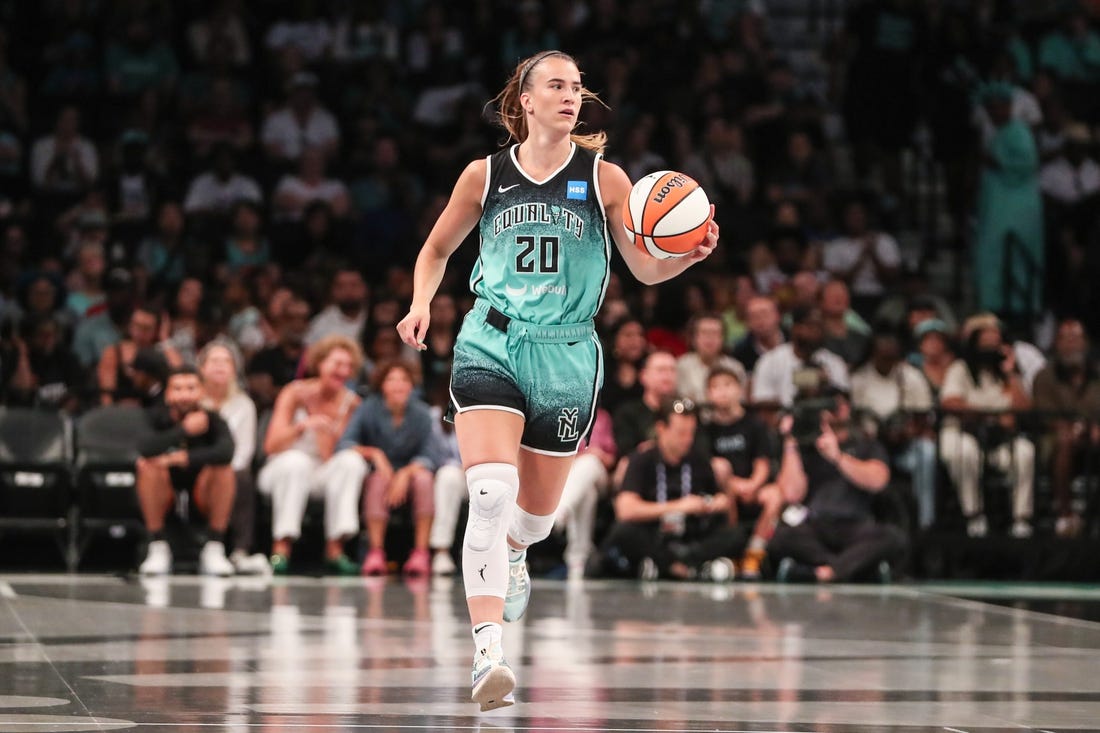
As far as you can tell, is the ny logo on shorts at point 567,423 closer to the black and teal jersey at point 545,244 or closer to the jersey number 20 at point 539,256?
the black and teal jersey at point 545,244

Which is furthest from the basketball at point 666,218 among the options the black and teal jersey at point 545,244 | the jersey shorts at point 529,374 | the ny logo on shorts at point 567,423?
the ny logo on shorts at point 567,423

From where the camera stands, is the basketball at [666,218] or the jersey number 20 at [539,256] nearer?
the basketball at [666,218]

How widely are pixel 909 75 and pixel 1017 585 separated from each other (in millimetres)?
6648

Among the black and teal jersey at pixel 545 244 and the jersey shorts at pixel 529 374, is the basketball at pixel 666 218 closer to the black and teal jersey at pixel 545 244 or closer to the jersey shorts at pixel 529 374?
the black and teal jersey at pixel 545 244

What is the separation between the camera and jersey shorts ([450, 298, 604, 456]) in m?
6.30

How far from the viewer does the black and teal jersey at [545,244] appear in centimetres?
635

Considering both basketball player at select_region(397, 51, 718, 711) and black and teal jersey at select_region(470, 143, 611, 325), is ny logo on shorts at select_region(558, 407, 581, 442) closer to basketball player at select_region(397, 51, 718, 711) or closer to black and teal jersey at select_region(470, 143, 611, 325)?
basketball player at select_region(397, 51, 718, 711)

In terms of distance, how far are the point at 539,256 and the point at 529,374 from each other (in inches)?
16.5

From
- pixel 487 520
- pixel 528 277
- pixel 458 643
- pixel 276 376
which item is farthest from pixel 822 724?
pixel 276 376

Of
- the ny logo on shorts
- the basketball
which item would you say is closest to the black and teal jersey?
the basketball

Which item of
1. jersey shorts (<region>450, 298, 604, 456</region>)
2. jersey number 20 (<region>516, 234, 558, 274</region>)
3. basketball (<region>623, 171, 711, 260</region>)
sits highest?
basketball (<region>623, 171, 711, 260</region>)

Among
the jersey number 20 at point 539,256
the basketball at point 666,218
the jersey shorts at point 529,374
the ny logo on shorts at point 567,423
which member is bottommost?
the ny logo on shorts at point 567,423

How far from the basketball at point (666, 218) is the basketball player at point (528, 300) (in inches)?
3.3

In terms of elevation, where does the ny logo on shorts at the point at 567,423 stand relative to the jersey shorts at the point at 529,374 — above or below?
below
